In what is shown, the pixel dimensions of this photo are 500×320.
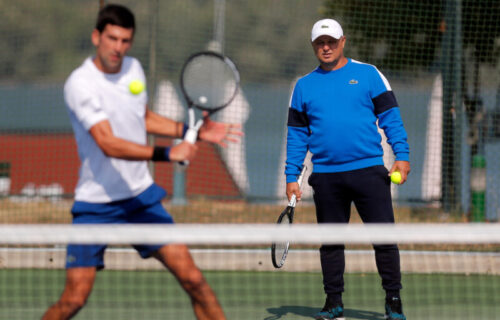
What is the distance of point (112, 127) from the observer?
4.56 metres

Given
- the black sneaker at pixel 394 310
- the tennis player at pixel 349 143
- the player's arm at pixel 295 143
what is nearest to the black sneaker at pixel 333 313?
the tennis player at pixel 349 143

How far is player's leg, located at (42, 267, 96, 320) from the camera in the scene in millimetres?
4480

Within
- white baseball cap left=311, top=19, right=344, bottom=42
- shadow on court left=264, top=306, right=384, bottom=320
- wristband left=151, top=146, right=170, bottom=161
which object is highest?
white baseball cap left=311, top=19, right=344, bottom=42

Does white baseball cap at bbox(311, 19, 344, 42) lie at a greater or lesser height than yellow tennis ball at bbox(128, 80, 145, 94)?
greater

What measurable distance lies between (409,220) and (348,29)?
226 cm

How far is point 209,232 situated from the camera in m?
4.05

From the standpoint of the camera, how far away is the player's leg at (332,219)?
596cm

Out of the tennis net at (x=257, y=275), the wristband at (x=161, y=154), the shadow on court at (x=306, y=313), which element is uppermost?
the wristband at (x=161, y=154)

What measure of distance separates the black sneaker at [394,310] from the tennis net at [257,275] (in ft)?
1.18

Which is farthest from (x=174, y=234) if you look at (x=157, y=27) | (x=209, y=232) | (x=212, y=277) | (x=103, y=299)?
(x=157, y=27)

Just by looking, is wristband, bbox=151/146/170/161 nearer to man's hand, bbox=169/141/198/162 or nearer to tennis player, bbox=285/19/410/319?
man's hand, bbox=169/141/198/162

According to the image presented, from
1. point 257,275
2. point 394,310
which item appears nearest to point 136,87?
point 394,310

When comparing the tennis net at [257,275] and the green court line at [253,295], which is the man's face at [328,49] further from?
the green court line at [253,295]

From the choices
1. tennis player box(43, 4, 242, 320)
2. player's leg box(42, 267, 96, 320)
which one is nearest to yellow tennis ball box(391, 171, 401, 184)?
tennis player box(43, 4, 242, 320)
